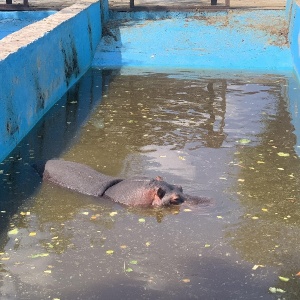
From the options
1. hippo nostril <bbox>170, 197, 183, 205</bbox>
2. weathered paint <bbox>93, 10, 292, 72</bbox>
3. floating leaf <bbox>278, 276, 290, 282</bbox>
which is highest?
floating leaf <bbox>278, 276, 290, 282</bbox>

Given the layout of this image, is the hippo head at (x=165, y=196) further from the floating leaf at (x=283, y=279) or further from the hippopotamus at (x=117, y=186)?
the floating leaf at (x=283, y=279)

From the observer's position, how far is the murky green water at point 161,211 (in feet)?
17.1

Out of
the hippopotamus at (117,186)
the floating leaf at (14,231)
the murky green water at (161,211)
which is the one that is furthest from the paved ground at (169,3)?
the floating leaf at (14,231)

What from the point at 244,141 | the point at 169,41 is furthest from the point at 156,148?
the point at 169,41

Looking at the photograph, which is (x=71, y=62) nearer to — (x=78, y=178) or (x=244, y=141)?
(x=244, y=141)

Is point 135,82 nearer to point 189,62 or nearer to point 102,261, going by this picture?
point 189,62

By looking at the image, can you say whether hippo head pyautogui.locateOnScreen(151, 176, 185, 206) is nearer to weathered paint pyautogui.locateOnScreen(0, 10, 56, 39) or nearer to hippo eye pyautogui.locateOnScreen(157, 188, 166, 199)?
hippo eye pyautogui.locateOnScreen(157, 188, 166, 199)

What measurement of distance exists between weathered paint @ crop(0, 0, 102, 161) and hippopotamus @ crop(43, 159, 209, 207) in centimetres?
111

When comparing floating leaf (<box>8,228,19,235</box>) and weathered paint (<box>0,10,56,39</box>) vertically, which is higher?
floating leaf (<box>8,228,19,235</box>)

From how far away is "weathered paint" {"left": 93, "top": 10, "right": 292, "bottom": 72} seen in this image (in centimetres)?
1475

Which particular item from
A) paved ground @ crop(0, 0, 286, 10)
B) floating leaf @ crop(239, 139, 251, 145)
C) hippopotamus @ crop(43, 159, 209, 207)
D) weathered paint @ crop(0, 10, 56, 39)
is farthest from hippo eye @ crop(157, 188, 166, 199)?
paved ground @ crop(0, 0, 286, 10)

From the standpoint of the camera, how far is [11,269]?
5.37 metres

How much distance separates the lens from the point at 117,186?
22.8 feet

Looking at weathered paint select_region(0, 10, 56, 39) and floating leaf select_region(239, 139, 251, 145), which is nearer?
floating leaf select_region(239, 139, 251, 145)
